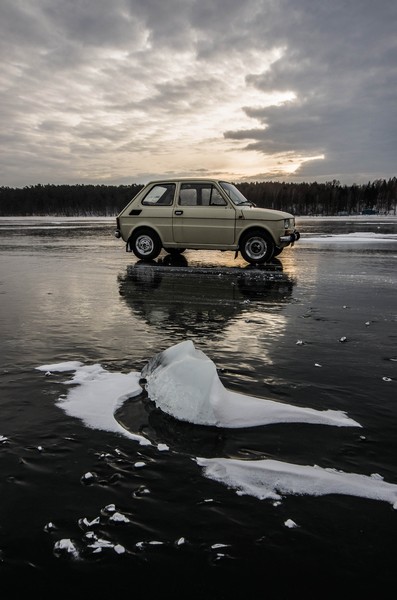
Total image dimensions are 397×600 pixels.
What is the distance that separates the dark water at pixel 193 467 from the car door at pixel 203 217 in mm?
5375

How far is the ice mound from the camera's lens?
2916 millimetres

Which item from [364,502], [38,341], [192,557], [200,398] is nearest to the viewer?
[192,557]

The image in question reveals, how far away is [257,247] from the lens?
Answer: 35.9 ft

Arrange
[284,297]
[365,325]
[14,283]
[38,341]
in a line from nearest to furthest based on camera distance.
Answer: [38,341], [365,325], [284,297], [14,283]

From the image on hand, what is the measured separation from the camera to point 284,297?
721 cm

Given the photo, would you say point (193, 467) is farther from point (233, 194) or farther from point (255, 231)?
point (233, 194)

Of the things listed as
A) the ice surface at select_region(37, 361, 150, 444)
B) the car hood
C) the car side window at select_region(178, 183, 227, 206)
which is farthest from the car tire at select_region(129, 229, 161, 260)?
the ice surface at select_region(37, 361, 150, 444)

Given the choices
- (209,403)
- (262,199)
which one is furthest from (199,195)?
(262,199)

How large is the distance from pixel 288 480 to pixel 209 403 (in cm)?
84

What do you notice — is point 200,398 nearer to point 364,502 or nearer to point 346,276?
point 364,502

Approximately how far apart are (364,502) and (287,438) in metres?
0.66

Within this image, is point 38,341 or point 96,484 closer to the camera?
point 96,484

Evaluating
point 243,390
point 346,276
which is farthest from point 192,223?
point 243,390

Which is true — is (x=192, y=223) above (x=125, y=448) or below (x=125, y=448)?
above
